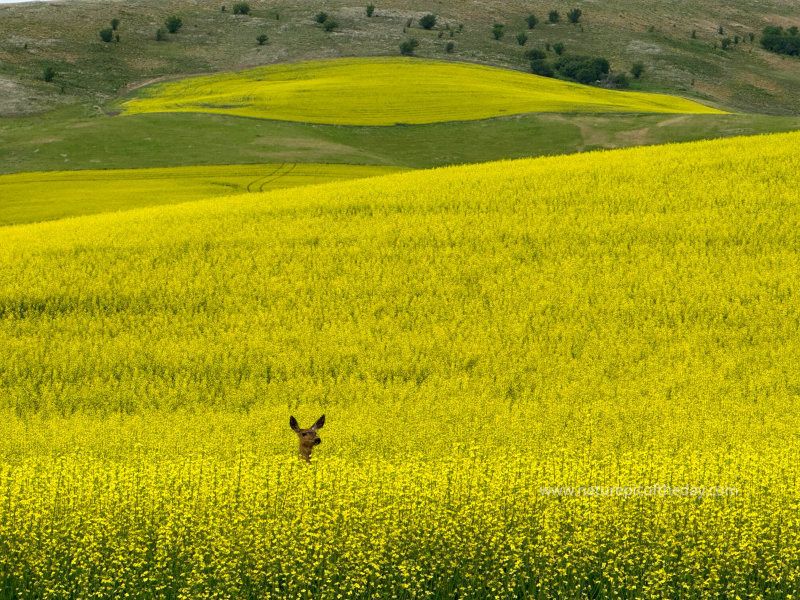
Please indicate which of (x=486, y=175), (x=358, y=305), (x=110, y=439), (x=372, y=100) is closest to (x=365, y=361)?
(x=358, y=305)

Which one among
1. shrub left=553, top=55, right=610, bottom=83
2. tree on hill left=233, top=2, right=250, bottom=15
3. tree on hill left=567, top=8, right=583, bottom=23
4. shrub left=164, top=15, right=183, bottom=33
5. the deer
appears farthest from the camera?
tree on hill left=567, top=8, right=583, bottom=23

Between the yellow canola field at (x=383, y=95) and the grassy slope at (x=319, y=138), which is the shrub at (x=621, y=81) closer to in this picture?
the yellow canola field at (x=383, y=95)

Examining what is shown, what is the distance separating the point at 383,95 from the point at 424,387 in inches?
2313

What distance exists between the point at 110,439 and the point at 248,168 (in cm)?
3672

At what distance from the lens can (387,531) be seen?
324 inches

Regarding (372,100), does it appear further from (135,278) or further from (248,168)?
(135,278)

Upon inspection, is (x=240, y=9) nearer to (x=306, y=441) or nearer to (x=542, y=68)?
(x=542, y=68)

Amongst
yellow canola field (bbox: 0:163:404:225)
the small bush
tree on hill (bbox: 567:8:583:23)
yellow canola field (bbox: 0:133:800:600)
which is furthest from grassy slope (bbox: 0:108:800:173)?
tree on hill (bbox: 567:8:583:23)

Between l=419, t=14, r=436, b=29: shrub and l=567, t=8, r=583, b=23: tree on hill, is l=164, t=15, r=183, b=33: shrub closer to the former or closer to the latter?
l=419, t=14, r=436, b=29: shrub

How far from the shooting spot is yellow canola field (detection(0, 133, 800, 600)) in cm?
799

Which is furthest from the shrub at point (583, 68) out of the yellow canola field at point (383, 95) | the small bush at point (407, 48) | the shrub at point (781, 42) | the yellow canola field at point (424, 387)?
the yellow canola field at point (424, 387)

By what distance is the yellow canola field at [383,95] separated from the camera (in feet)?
210

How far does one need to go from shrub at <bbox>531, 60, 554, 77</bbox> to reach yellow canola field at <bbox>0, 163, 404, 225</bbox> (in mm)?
49482

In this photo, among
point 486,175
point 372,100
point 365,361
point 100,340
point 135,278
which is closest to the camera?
point 365,361
